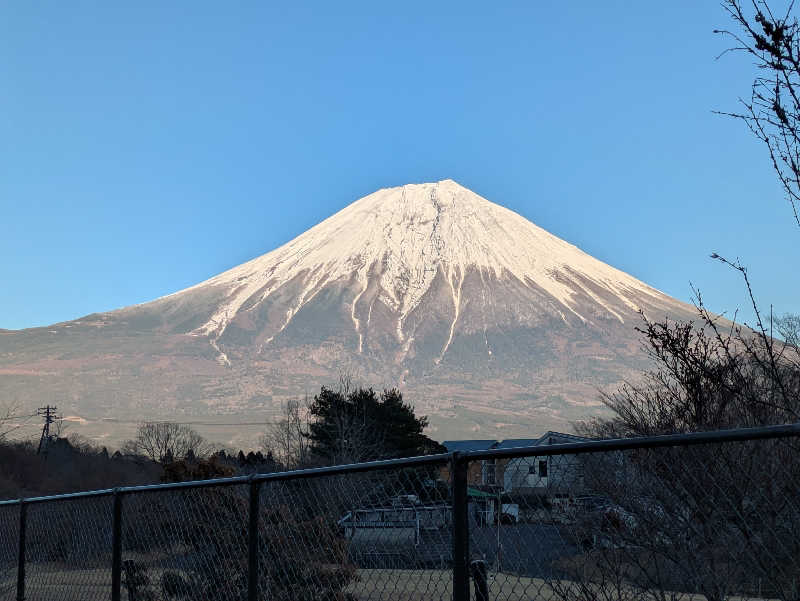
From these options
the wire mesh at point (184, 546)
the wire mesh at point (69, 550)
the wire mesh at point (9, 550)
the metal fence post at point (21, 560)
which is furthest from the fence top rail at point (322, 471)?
the wire mesh at point (9, 550)

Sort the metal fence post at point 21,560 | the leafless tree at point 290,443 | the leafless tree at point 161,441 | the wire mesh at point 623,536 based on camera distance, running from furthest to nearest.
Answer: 1. the leafless tree at point 161,441
2. the leafless tree at point 290,443
3. the metal fence post at point 21,560
4. the wire mesh at point 623,536

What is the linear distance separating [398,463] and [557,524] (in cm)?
68

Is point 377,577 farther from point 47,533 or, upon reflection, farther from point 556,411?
point 556,411

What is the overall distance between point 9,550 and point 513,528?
6017mm

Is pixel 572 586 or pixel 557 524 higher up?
pixel 557 524

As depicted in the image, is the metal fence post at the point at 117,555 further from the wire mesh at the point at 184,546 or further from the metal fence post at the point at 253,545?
the metal fence post at the point at 253,545

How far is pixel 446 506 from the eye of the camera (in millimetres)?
4266

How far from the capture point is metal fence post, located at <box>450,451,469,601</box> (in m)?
4.05

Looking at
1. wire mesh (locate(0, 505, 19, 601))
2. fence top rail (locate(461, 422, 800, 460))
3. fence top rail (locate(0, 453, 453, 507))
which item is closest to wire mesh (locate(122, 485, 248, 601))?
fence top rail (locate(0, 453, 453, 507))

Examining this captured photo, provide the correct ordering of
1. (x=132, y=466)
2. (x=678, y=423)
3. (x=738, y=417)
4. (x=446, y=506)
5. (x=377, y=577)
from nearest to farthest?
(x=446, y=506), (x=377, y=577), (x=738, y=417), (x=678, y=423), (x=132, y=466)

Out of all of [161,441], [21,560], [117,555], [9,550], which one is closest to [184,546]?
[117,555]

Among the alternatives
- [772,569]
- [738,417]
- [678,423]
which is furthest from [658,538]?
[678,423]

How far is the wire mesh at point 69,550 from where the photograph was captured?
7281 millimetres

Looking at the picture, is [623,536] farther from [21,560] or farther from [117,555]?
[21,560]
